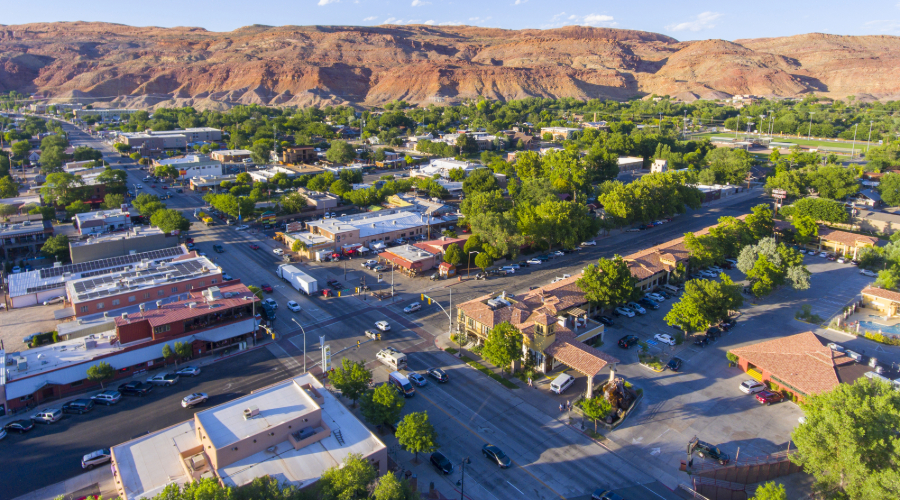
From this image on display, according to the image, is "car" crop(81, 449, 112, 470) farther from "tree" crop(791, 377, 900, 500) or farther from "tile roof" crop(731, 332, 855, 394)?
"tile roof" crop(731, 332, 855, 394)

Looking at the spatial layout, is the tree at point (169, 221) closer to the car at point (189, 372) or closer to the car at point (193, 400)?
the car at point (189, 372)

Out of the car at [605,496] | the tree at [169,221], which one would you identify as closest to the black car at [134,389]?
the car at [605,496]

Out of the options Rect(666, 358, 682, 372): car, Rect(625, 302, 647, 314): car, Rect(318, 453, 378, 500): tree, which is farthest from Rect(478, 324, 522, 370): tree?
Rect(625, 302, 647, 314): car

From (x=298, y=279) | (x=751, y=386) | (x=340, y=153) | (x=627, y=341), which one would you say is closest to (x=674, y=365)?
(x=627, y=341)

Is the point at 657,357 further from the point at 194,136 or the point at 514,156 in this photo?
the point at 194,136

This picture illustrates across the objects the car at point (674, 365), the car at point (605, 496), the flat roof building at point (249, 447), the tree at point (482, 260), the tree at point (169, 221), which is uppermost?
the tree at point (169, 221)
